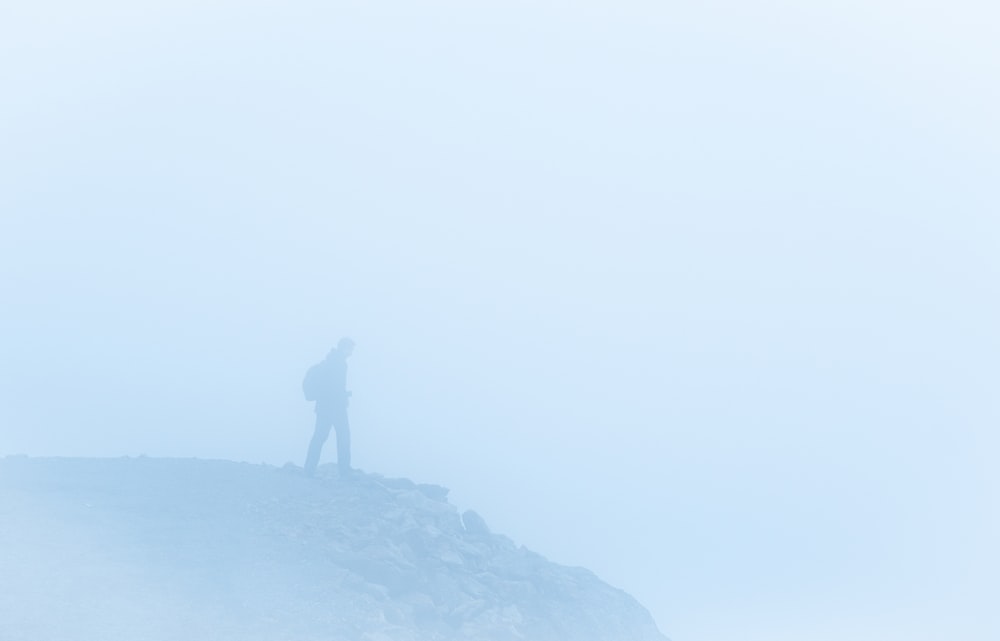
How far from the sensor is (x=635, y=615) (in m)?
28.1

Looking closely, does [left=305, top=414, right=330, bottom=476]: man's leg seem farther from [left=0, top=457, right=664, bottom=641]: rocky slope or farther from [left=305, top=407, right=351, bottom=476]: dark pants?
[left=0, top=457, right=664, bottom=641]: rocky slope

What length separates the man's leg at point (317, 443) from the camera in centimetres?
2738

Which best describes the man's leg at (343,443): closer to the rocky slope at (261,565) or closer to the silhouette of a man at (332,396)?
the silhouette of a man at (332,396)

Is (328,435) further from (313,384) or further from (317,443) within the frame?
(313,384)

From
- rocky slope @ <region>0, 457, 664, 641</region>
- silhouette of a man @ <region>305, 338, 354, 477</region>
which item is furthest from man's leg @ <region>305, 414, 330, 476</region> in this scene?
rocky slope @ <region>0, 457, 664, 641</region>

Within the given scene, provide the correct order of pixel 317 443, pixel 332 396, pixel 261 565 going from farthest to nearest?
pixel 317 443
pixel 332 396
pixel 261 565

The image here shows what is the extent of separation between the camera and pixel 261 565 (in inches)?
890

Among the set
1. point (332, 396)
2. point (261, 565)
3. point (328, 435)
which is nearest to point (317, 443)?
point (328, 435)

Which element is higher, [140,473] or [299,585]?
[140,473]

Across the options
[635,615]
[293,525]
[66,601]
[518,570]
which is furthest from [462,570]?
[66,601]

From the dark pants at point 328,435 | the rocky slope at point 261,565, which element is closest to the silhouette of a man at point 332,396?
the dark pants at point 328,435

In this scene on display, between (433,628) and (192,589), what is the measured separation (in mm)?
4420

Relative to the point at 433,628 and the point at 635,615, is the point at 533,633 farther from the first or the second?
the point at 635,615

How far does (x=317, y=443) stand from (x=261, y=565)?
17.7ft
